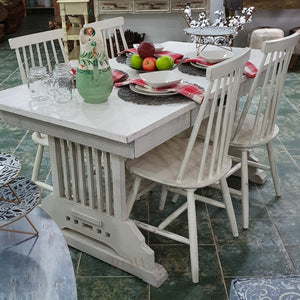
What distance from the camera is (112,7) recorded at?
527 cm

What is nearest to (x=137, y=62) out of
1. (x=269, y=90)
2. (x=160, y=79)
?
(x=160, y=79)

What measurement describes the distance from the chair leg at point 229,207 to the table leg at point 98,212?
0.46 metres

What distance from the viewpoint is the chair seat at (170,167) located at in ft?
6.24

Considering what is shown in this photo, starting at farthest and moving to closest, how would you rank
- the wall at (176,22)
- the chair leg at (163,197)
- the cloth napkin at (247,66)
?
the wall at (176,22)
the chair leg at (163,197)
the cloth napkin at (247,66)

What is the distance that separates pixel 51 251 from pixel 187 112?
81 cm

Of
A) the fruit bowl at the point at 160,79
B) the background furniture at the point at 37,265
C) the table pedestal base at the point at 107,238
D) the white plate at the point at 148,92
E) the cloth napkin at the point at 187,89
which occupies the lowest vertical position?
the table pedestal base at the point at 107,238

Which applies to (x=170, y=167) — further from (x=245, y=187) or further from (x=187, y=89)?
(x=245, y=187)

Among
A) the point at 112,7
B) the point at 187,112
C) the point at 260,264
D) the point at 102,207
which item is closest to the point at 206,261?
the point at 260,264

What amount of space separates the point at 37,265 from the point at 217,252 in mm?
1009

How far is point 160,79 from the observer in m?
2.06

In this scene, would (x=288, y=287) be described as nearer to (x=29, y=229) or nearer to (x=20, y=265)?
(x=20, y=265)

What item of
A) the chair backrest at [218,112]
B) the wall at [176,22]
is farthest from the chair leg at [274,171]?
the wall at [176,22]

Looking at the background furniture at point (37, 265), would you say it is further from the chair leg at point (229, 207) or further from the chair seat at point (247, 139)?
the chair seat at point (247, 139)

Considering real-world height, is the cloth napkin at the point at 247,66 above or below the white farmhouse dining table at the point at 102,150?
above
